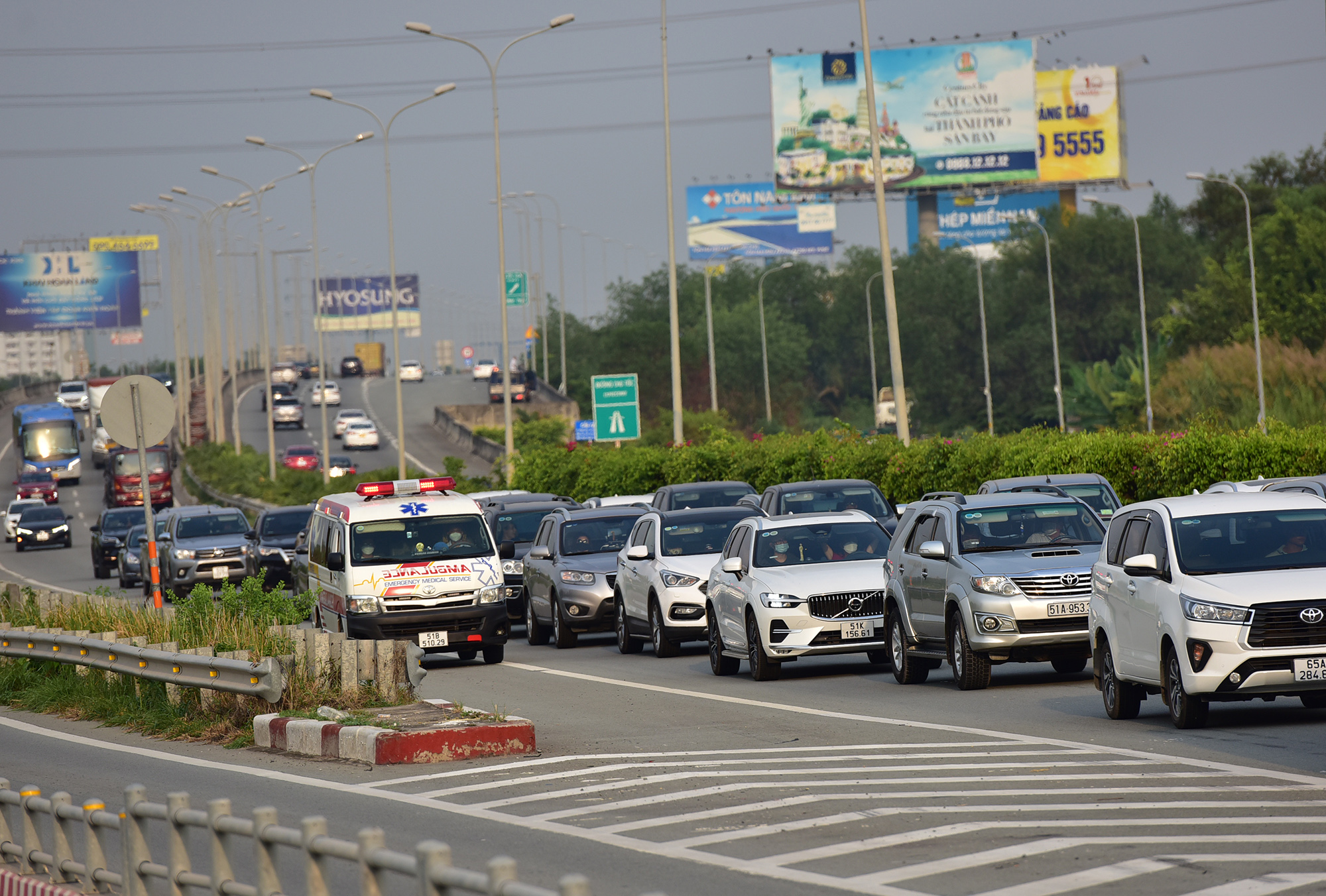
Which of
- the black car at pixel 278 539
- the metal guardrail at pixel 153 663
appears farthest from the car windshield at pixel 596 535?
the black car at pixel 278 539

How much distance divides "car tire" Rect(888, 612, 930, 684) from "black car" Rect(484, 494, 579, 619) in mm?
10704

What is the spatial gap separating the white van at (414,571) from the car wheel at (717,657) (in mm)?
2664

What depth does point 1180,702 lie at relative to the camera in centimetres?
1280

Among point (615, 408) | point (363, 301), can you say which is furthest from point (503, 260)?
point (363, 301)

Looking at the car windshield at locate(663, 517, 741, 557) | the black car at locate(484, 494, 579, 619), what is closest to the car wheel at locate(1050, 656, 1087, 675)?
the car windshield at locate(663, 517, 741, 557)

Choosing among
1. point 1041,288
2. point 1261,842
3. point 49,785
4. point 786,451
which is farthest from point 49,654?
point 1041,288

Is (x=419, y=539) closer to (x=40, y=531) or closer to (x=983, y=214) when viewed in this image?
(x=40, y=531)

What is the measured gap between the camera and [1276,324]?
7794 centimetres

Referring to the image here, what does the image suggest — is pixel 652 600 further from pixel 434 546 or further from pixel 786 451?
pixel 786 451

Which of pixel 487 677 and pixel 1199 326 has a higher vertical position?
pixel 1199 326

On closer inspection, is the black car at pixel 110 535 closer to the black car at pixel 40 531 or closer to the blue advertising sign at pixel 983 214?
the black car at pixel 40 531

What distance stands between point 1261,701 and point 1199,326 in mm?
71509

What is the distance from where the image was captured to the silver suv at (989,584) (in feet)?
53.0

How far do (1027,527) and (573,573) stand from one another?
859 centimetres
